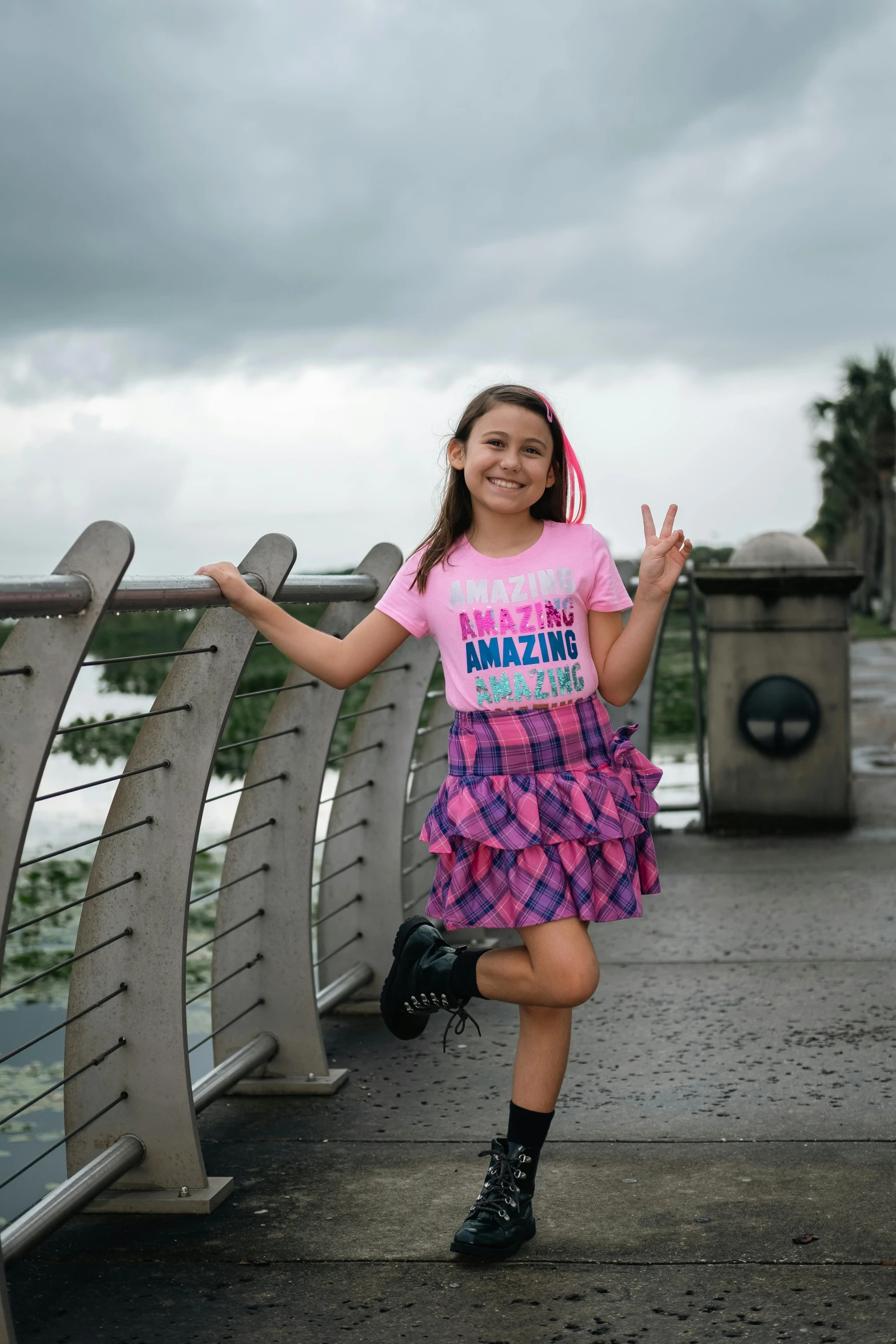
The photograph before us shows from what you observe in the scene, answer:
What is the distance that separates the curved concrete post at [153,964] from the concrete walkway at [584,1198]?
0.14 metres

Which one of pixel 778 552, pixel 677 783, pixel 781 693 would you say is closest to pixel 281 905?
pixel 781 693

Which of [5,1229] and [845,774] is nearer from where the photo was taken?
[5,1229]

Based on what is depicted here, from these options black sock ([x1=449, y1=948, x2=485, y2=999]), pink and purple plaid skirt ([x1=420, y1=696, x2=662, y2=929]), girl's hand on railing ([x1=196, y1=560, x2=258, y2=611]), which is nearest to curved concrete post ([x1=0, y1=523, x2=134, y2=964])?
girl's hand on railing ([x1=196, y1=560, x2=258, y2=611])

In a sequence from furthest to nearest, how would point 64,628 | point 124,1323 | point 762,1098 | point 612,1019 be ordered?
point 612,1019
point 762,1098
point 124,1323
point 64,628

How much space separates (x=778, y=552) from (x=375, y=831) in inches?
159

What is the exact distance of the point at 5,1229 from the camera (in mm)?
2842

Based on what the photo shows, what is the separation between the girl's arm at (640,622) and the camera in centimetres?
297

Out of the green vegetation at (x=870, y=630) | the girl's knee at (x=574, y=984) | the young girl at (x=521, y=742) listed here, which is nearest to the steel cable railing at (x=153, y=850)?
the young girl at (x=521, y=742)

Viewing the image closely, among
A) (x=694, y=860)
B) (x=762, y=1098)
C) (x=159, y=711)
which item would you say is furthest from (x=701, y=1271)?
(x=694, y=860)

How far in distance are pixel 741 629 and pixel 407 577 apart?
16.6 ft

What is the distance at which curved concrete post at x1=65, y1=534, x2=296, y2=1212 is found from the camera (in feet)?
10.5

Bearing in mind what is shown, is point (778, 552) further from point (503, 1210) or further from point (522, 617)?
point (503, 1210)

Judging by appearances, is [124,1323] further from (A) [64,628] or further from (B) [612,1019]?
(B) [612,1019]

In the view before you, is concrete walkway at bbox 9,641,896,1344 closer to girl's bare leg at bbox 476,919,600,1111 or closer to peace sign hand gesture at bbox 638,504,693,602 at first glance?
girl's bare leg at bbox 476,919,600,1111
